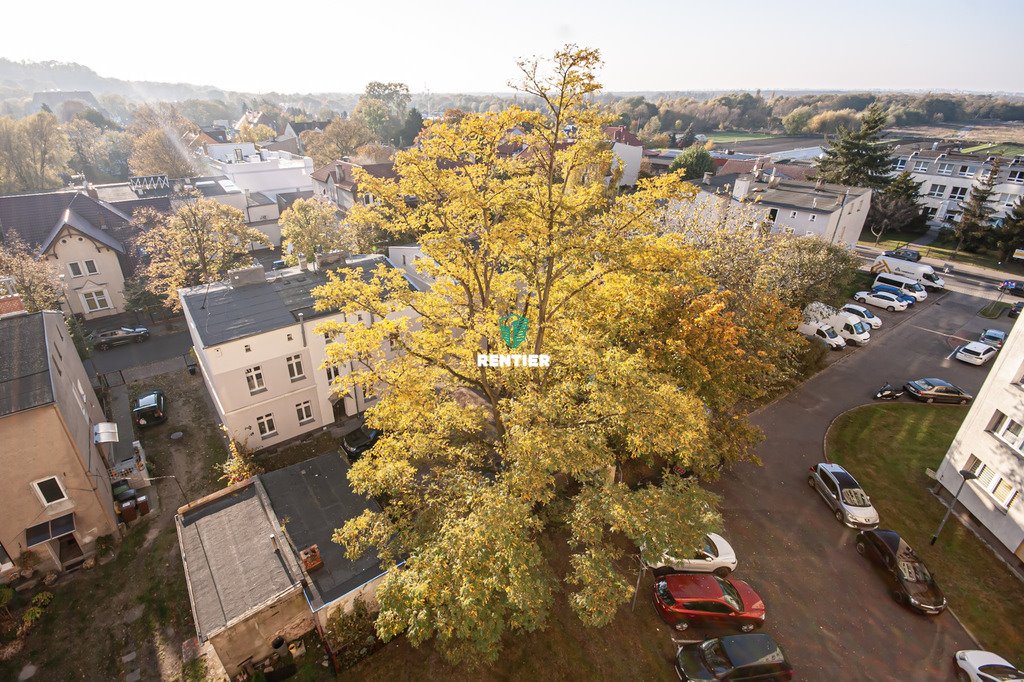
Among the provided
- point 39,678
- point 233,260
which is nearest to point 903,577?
point 39,678

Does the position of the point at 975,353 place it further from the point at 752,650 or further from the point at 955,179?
the point at 955,179

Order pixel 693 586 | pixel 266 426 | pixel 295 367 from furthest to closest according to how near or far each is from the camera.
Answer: pixel 266 426, pixel 295 367, pixel 693 586

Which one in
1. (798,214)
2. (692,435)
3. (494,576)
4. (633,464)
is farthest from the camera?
(798,214)

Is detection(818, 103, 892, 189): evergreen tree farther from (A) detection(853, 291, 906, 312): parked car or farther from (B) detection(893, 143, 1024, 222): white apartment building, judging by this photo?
(A) detection(853, 291, 906, 312): parked car

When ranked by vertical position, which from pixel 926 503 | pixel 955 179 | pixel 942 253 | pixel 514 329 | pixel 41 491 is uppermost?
pixel 955 179

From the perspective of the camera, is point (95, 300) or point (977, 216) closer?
point (95, 300)

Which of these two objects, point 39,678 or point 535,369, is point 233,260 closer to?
point 39,678

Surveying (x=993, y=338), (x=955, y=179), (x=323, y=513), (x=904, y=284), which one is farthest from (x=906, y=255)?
(x=323, y=513)
